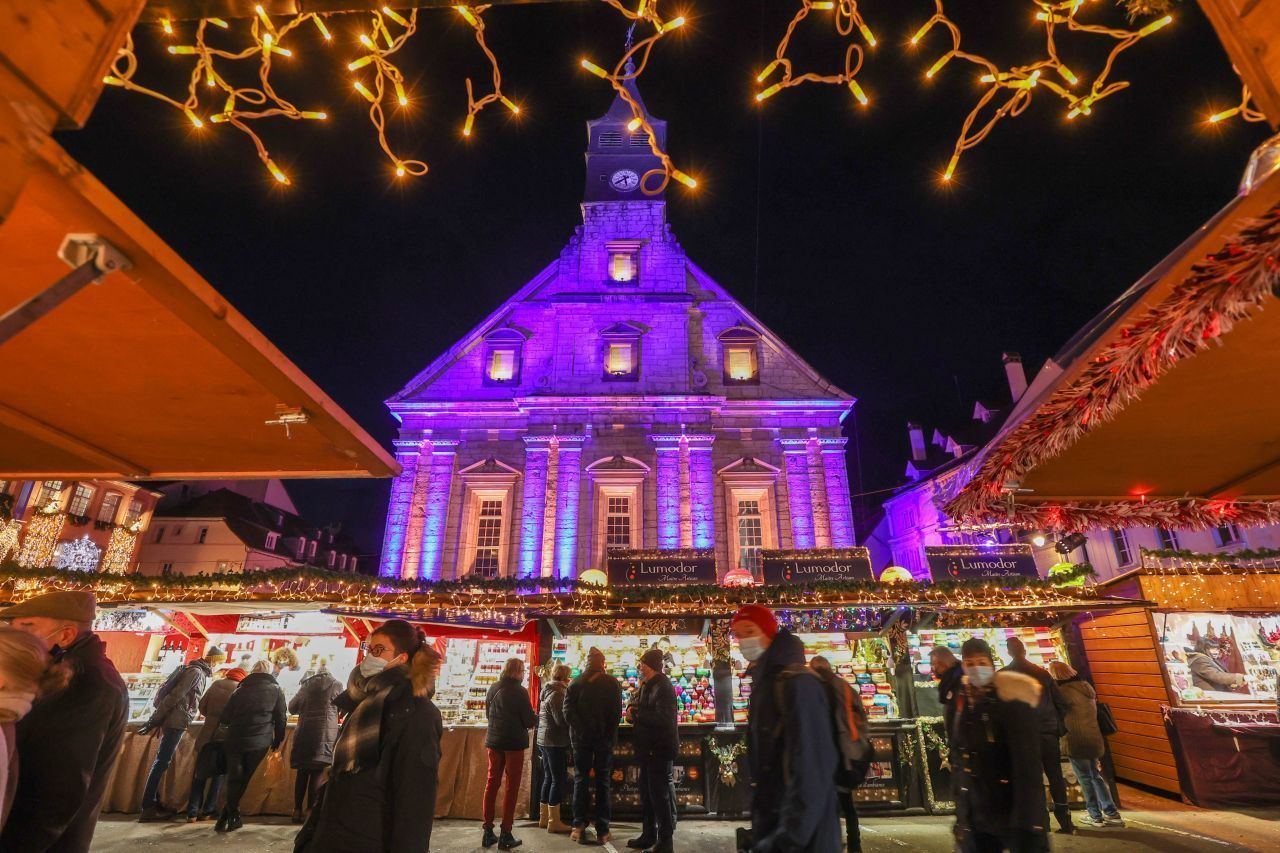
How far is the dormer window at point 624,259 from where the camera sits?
23922 mm

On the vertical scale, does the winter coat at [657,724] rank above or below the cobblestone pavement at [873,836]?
above

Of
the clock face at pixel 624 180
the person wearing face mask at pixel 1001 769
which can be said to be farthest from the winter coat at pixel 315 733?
the clock face at pixel 624 180

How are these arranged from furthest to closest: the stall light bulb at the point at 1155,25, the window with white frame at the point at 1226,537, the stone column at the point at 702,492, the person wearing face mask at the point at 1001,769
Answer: the stone column at the point at 702,492
the window with white frame at the point at 1226,537
the person wearing face mask at the point at 1001,769
the stall light bulb at the point at 1155,25

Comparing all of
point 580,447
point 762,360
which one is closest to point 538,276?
point 580,447

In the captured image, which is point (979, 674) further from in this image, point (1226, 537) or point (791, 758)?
point (1226, 537)

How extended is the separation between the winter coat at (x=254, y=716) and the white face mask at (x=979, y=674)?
792 centimetres

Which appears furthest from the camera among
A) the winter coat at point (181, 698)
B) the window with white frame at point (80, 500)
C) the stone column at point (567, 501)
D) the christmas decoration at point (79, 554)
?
the window with white frame at point (80, 500)

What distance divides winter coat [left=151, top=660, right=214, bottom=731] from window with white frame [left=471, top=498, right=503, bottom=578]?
11.1 m

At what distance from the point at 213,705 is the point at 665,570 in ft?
24.2

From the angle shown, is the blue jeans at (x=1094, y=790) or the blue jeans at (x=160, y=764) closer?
the blue jeans at (x=1094, y=790)

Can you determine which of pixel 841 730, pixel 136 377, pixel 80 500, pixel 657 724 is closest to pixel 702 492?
pixel 657 724

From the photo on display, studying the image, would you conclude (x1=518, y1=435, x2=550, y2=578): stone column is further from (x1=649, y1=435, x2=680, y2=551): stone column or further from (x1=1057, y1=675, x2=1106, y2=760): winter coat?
(x1=1057, y1=675, x2=1106, y2=760): winter coat

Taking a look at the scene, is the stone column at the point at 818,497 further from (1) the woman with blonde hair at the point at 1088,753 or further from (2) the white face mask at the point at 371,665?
(2) the white face mask at the point at 371,665

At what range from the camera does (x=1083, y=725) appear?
7.81 meters
